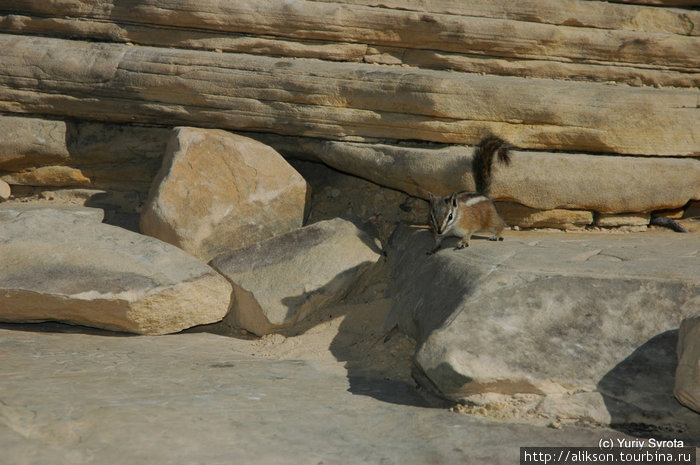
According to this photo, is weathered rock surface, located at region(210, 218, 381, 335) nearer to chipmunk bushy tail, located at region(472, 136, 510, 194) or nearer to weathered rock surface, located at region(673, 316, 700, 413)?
chipmunk bushy tail, located at region(472, 136, 510, 194)

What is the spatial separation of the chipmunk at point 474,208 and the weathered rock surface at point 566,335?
97 centimetres

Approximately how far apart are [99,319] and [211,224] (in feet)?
4.94

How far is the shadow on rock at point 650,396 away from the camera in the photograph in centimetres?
450

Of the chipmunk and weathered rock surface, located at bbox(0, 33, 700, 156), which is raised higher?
weathered rock surface, located at bbox(0, 33, 700, 156)

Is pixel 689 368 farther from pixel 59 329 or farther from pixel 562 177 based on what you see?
pixel 59 329

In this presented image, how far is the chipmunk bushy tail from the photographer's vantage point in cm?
697

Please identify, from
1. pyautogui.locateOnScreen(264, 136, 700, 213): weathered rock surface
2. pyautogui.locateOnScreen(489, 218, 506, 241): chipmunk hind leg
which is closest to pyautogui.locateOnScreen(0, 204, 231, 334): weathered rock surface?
pyautogui.locateOnScreen(264, 136, 700, 213): weathered rock surface

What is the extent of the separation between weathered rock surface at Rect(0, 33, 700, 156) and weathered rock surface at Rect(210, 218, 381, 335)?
4.34ft

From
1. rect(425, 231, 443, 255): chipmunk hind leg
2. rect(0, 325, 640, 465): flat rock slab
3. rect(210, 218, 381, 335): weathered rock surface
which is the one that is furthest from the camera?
rect(425, 231, 443, 255): chipmunk hind leg

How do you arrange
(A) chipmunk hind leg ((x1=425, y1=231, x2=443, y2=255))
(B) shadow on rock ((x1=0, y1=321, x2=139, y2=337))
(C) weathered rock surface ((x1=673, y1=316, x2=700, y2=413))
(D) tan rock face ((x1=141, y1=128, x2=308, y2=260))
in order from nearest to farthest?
(C) weathered rock surface ((x1=673, y1=316, x2=700, y2=413)) < (B) shadow on rock ((x1=0, y1=321, x2=139, y2=337)) < (A) chipmunk hind leg ((x1=425, y1=231, x2=443, y2=255)) < (D) tan rock face ((x1=141, y1=128, x2=308, y2=260))

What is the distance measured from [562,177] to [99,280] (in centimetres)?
460

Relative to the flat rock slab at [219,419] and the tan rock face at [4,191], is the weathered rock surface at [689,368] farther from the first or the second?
the tan rock face at [4,191]

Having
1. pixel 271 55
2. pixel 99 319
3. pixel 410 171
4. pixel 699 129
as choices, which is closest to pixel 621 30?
pixel 699 129

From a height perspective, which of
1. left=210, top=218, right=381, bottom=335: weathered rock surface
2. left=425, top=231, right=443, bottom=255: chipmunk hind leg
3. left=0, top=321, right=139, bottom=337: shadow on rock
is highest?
left=425, top=231, right=443, bottom=255: chipmunk hind leg
